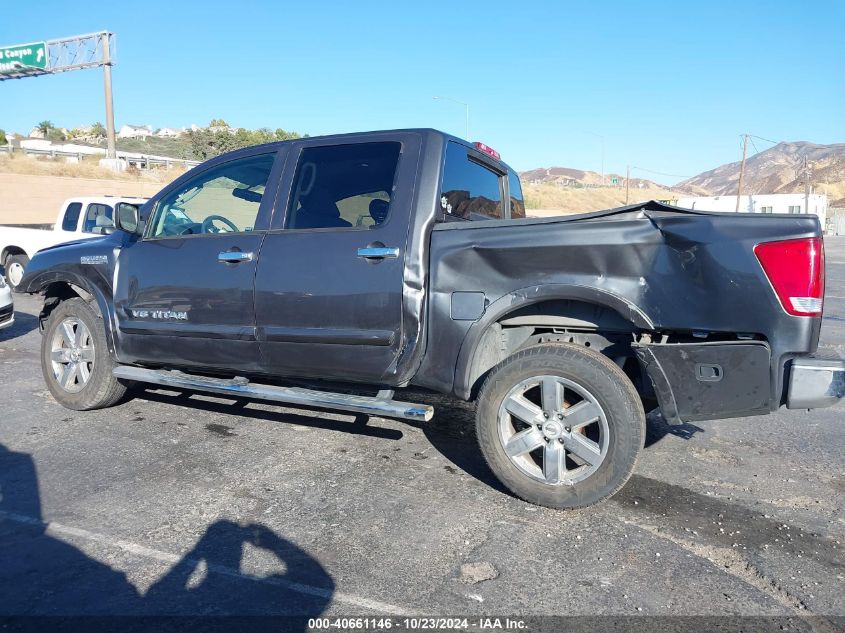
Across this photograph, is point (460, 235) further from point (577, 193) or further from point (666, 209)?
point (577, 193)

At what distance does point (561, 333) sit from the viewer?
3.65 m

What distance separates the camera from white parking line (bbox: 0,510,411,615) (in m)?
2.57

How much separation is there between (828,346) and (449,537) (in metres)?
6.29

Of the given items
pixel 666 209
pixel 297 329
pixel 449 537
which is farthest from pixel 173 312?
pixel 666 209

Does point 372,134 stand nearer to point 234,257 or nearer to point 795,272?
point 234,257

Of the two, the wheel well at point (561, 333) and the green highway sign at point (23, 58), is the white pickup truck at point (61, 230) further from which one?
the green highway sign at point (23, 58)

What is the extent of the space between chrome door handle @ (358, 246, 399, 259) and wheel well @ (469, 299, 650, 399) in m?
0.69

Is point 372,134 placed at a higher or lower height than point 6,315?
higher

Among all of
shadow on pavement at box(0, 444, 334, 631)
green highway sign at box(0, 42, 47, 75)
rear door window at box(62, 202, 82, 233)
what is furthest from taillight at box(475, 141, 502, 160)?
green highway sign at box(0, 42, 47, 75)

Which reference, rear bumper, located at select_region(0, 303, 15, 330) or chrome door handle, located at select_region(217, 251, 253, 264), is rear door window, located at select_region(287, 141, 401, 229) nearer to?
chrome door handle, located at select_region(217, 251, 253, 264)

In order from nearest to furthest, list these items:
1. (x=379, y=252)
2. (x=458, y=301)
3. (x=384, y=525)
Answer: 1. (x=384, y=525)
2. (x=458, y=301)
3. (x=379, y=252)

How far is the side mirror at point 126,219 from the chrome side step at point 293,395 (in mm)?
997

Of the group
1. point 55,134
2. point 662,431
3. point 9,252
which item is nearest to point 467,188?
point 662,431

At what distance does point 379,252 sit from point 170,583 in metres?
1.96
